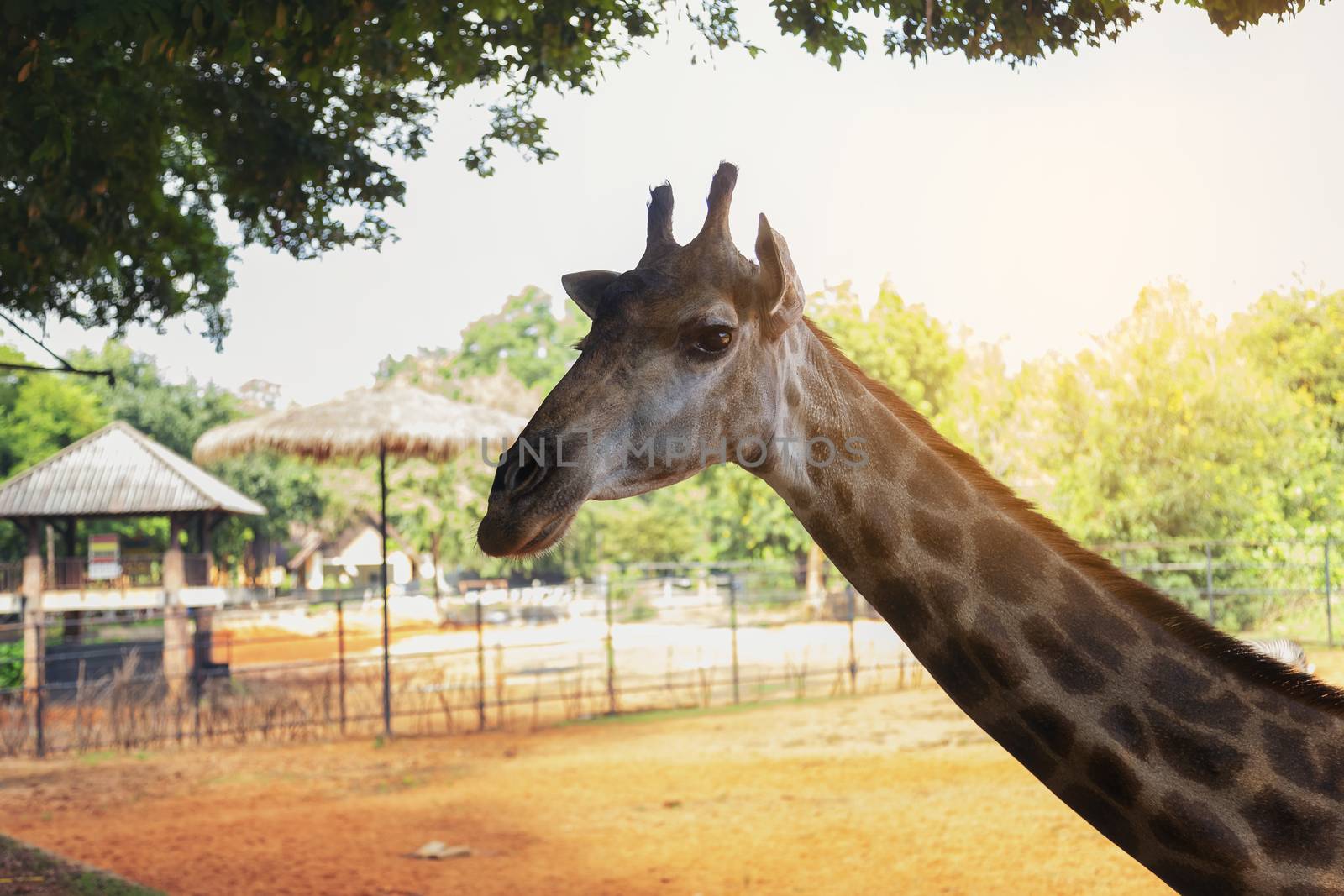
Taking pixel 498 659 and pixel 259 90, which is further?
pixel 498 659

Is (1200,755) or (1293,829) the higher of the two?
(1200,755)

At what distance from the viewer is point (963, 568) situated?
85.4 inches

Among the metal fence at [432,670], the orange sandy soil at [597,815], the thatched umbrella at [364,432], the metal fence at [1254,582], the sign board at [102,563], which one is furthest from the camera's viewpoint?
the sign board at [102,563]

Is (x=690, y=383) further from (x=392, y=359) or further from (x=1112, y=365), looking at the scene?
(x=392, y=359)

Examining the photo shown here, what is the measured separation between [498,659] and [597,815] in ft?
19.7

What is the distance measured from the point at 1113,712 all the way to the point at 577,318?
60.6 m

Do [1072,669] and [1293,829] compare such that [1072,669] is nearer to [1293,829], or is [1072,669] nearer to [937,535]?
[937,535]

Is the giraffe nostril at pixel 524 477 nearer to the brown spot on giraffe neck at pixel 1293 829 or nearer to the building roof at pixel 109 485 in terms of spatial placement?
the brown spot on giraffe neck at pixel 1293 829

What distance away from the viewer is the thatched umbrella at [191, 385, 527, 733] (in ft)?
42.3

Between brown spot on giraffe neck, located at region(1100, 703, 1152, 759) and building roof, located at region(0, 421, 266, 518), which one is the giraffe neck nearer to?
brown spot on giraffe neck, located at region(1100, 703, 1152, 759)

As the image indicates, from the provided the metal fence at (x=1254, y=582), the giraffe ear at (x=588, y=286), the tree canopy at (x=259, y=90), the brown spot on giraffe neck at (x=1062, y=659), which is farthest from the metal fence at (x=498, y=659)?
the brown spot on giraffe neck at (x=1062, y=659)

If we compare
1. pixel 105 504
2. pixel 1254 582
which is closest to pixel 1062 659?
pixel 1254 582

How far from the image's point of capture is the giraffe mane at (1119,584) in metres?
2.09

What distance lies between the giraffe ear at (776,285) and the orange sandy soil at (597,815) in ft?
16.0
